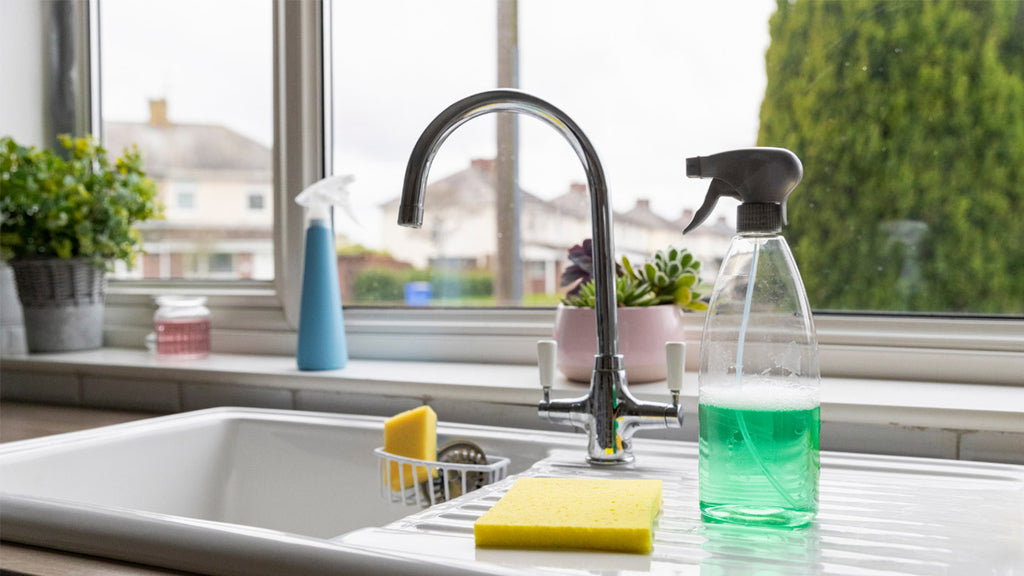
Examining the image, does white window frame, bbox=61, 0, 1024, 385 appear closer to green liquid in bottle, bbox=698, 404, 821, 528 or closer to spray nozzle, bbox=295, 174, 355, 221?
spray nozzle, bbox=295, 174, 355, 221

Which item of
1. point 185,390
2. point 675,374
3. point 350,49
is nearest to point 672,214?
point 675,374

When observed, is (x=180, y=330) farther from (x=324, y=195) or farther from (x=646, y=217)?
(x=646, y=217)

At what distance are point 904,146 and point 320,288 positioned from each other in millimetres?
833

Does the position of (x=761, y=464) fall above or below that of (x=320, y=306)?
below

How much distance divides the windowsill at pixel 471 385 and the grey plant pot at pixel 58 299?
36 millimetres

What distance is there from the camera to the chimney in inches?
72.3

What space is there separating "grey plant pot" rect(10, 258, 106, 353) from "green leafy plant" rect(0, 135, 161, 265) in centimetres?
2

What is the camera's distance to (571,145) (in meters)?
Answer: 0.87

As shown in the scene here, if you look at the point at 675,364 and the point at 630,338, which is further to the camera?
the point at 630,338

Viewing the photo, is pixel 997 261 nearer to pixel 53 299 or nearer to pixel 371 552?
pixel 371 552

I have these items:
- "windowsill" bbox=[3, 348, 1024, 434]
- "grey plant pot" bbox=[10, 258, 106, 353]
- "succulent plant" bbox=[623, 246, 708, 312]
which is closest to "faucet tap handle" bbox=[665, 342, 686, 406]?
"windowsill" bbox=[3, 348, 1024, 434]

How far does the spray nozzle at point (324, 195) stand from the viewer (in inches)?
51.8

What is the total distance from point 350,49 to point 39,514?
1.05 m

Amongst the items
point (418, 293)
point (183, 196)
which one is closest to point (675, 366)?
point (418, 293)
